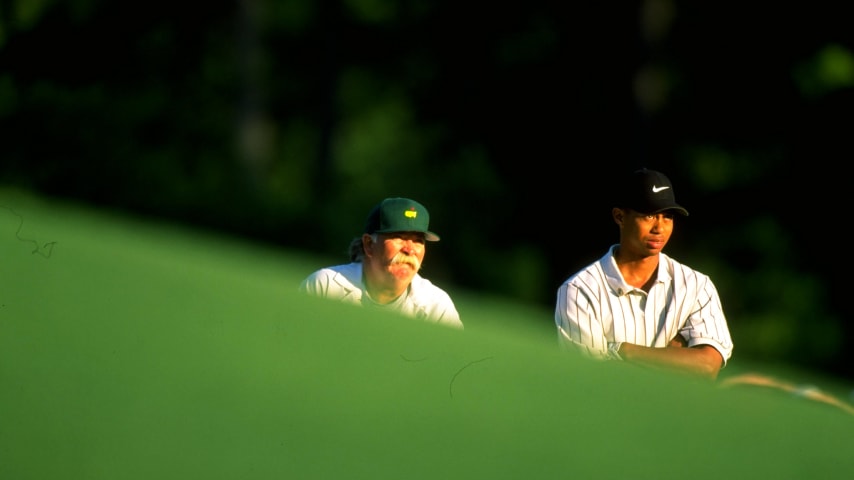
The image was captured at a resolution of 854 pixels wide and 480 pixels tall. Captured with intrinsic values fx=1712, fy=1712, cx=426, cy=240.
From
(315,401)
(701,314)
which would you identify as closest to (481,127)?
(701,314)

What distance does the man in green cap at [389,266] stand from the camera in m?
5.86

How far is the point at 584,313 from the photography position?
18.0 ft

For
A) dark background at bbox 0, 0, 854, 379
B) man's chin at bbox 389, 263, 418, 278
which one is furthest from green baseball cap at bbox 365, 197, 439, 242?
dark background at bbox 0, 0, 854, 379

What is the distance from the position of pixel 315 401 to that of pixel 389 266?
78.0 inches

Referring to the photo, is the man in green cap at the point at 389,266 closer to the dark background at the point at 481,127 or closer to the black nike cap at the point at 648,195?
the black nike cap at the point at 648,195

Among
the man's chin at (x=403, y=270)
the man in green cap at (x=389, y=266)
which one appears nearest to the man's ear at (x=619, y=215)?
the man in green cap at (x=389, y=266)

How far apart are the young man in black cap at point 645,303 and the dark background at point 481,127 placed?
1842cm

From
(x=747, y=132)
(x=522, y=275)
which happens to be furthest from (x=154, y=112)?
(x=747, y=132)

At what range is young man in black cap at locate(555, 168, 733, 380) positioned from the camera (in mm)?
5371

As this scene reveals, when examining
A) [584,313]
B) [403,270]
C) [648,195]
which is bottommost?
[584,313]

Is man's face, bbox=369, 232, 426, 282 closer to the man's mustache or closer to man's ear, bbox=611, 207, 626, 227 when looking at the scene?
the man's mustache

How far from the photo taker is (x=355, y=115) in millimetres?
38031

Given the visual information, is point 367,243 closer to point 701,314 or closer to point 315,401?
point 701,314

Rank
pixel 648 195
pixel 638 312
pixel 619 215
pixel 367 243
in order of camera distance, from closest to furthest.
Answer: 1. pixel 638 312
2. pixel 648 195
3. pixel 619 215
4. pixel 367 243
